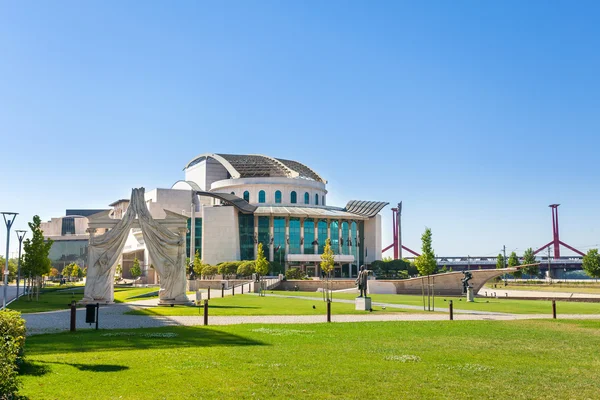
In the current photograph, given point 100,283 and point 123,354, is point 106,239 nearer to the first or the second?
point 100,283

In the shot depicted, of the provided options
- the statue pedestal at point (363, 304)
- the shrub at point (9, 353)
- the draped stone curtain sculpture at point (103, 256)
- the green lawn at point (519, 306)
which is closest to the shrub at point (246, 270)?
the green lawn at point (519, 306)

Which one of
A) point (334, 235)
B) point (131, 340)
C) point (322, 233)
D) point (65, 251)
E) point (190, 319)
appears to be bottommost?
point (190, 319)

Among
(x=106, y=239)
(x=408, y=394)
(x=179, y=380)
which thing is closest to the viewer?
(x=408, y=394)

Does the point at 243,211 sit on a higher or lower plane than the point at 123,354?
higher

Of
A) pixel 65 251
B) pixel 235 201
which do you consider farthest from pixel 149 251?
pixel 65 251

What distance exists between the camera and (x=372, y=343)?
735 inches

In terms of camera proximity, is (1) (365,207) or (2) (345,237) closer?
(2) (345,237)

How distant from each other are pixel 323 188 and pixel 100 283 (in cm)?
8614

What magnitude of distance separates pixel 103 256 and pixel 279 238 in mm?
68041

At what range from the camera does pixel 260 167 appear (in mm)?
124812

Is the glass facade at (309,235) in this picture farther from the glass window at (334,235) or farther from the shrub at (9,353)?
the shrub at (9,353)

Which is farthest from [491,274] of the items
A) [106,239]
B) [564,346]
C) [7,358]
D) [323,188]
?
[323,188]

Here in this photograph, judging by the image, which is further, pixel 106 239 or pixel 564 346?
pixel 106 239

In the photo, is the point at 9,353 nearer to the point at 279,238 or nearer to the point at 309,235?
the point at 279,238
